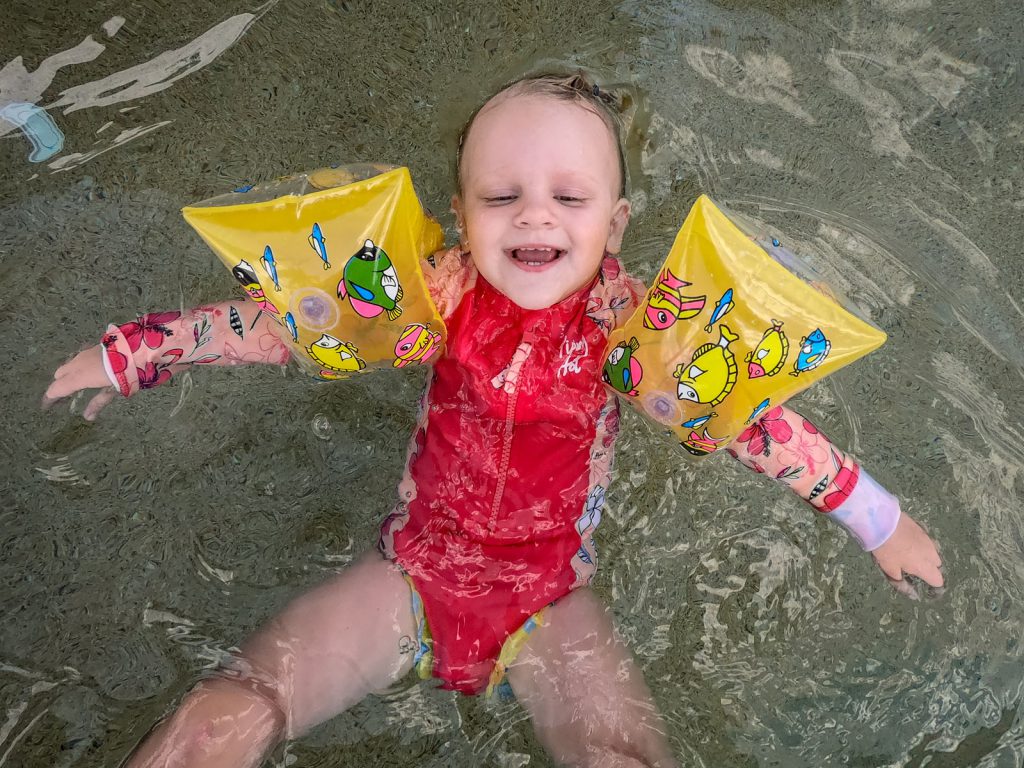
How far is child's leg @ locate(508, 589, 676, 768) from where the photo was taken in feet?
7.14

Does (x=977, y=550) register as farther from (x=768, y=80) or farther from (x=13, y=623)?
(x=13, y=623)

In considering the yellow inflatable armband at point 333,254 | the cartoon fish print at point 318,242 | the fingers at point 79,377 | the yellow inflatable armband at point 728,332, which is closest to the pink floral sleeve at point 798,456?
the yellow inflatable armband at point 728,332

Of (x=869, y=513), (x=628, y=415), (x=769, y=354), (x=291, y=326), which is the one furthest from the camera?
(x=628, y=415)

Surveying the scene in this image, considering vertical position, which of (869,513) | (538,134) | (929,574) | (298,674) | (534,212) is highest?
(538,134)

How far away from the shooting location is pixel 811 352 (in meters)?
1.91

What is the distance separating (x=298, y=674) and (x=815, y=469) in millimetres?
1334

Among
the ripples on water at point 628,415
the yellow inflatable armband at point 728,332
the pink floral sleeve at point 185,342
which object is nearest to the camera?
the yellow inflatable armband at point 728,332

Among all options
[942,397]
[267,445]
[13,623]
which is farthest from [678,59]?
[13,623]

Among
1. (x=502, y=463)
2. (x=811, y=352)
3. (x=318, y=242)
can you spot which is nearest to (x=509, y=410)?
(x=502, y=463)

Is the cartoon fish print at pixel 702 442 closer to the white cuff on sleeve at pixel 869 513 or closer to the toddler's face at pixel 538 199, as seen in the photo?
the white cuff on sleeve at pixel 869 513

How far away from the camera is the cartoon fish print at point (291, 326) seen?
2020 millimetres

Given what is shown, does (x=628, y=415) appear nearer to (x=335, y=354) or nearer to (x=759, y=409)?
(x=759, y=409)

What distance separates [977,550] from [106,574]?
263 centimetres

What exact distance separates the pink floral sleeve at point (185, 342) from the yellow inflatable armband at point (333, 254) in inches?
5.9
